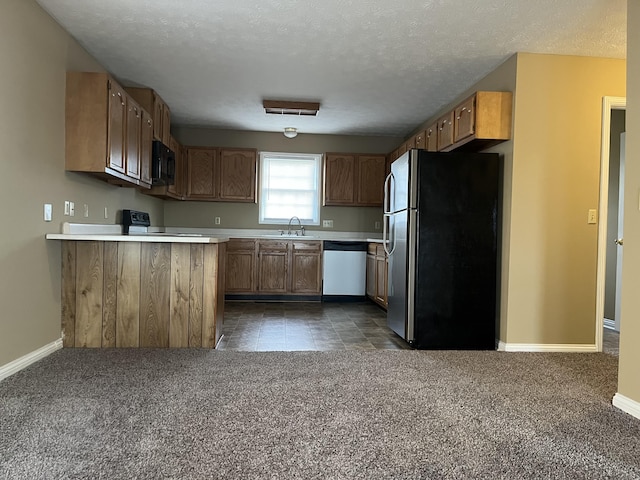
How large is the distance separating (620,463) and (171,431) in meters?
1.83

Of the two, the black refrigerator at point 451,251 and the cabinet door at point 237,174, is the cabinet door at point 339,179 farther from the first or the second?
the black refrigerator at point 451,251

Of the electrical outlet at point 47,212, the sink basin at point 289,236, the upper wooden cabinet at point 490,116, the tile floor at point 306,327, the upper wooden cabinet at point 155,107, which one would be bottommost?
the tile floor at point 306,327

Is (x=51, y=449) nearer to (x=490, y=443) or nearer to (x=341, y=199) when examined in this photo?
(x=490, y=443)

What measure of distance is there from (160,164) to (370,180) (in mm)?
2981

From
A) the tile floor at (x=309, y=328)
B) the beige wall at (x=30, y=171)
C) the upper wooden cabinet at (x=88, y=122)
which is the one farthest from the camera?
the tile floor at (x=309, y=328)

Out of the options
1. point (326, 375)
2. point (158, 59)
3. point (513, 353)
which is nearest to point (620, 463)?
point (326, 375)

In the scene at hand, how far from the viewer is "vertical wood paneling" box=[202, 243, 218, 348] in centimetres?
341

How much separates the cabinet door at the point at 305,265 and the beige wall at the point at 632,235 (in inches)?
162

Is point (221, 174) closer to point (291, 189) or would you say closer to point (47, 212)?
point (291, 189)

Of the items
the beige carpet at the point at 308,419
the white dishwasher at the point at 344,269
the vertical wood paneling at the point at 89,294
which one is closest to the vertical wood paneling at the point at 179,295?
the beige carpet at the point at 308,419

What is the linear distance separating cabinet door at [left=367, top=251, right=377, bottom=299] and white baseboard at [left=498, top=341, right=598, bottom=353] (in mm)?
2289

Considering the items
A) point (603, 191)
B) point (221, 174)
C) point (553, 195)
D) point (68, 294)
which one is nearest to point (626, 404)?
point (553, 195)

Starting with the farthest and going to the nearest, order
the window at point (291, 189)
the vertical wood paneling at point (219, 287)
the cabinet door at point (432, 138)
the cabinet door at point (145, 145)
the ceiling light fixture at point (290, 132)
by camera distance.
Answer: the window at point (291, 189), the ceiling light fixture at point (290, 132), the cabinet door at point (432, 138), the cabinet door at point (145, 145), the vertical wood paneling at point (219, 287)

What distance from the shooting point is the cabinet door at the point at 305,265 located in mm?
6191
